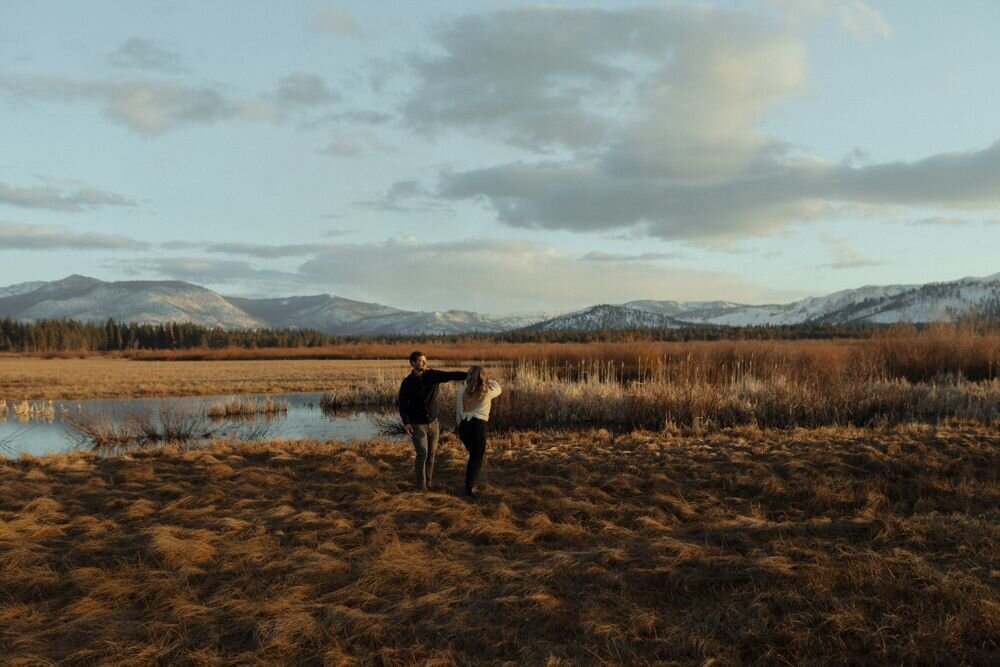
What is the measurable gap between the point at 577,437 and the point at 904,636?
34.6 ft

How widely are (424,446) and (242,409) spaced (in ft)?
59.6

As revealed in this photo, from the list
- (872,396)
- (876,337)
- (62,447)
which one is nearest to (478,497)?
(62,447)

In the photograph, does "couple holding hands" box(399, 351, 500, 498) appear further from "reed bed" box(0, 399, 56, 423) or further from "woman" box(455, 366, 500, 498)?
"reed bed" box(0, 399, 56, 423)

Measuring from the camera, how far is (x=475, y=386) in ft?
31.0

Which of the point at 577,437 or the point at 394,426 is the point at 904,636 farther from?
the point at 394,426

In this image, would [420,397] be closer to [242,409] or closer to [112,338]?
[242,409]

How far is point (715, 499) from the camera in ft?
30.8

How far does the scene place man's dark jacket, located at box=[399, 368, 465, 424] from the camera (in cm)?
951

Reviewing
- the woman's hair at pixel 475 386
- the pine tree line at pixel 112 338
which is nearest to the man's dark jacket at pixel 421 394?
the woman's hair at pixel 475 386

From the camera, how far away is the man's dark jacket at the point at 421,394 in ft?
31.2

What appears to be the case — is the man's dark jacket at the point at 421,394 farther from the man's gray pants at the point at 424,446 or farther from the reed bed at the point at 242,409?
the reed bed at the point at 242,409

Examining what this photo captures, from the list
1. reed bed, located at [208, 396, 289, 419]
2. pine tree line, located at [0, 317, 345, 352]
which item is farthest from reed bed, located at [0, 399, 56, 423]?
pine tree line, located at [0, 317, 345, 352]

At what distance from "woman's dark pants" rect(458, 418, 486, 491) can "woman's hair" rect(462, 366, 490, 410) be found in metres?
0.25

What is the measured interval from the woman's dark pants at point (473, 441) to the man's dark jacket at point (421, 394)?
21.4 inches
